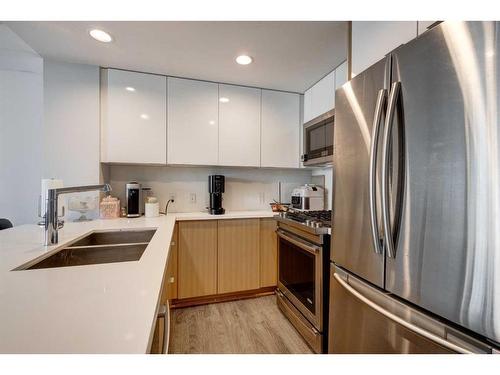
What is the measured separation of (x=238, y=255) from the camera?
2.18 m

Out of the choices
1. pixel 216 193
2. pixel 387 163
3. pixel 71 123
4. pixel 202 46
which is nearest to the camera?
pixel 387 163

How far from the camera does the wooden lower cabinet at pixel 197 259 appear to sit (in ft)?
6.70

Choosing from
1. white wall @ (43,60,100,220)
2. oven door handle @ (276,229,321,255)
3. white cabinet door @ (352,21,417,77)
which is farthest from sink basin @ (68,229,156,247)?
white cabinet door @ (352,21,417,77)

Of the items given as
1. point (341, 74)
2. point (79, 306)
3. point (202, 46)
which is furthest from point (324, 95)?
point (79, 306)

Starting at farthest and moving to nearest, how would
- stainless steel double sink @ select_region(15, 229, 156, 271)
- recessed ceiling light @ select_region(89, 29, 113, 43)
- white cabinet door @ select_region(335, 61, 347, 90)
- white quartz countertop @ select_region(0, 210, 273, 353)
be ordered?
1. white cabinet door @ select_region(335, 61, 347, 90)
2. recessed ceiling light @ select_region(89, 29, 113, 43)
3. stainless steel double sink @ select_region(15, 229, 156, 271)
4. white quartz countertop @ select_region(0, 210, 273, 353)

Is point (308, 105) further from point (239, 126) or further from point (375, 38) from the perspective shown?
point (375, 38)

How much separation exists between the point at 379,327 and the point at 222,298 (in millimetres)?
1609

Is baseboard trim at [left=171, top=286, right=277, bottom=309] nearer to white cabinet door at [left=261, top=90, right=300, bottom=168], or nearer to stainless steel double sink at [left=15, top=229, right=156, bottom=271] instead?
stainless steel double sink at [left=15, top=229, right=156, bottom=271]

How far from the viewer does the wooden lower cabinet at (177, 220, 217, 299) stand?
2.04 metres

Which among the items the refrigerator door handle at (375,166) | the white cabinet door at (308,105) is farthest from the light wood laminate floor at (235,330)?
the white cabinet door at (308,105)

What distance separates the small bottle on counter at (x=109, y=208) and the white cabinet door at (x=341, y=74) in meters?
2.23

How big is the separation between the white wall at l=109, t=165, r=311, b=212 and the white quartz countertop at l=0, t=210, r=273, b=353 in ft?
4.76

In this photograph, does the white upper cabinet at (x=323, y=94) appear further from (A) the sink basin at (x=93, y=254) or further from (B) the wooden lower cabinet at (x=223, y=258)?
(A) the sink basin at (x=93, y=254)
